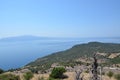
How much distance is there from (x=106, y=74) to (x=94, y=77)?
32.2 meters

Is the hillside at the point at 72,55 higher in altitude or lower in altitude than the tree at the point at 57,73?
lower

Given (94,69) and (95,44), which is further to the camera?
(95,44)

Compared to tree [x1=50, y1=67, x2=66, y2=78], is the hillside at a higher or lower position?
lower

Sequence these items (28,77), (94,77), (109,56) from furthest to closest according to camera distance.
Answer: (109,56), (28,77), (94,77)

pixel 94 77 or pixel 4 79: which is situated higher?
pixel 94 77

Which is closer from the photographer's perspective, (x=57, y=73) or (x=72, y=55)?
(x=57, y=73)

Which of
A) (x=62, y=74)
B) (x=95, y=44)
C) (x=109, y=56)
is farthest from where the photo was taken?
(x=95, y=44)

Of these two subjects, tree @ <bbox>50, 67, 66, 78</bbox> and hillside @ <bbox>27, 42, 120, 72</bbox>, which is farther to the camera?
hillside @ <bbox>27, 42, 120, 72</bbox>

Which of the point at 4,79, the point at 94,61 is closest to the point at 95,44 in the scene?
the point at 4,79

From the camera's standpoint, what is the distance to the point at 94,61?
9.80m

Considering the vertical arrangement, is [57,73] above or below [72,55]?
above

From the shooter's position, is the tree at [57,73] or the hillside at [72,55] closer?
the tree at [57,73]

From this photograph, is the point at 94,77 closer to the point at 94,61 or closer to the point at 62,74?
the point at 94,61

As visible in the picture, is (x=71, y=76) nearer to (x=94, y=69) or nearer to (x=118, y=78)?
(x=118, y=78)
